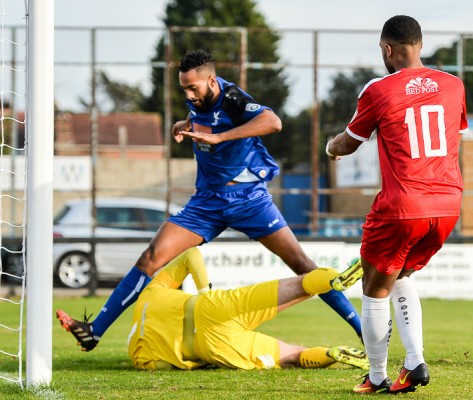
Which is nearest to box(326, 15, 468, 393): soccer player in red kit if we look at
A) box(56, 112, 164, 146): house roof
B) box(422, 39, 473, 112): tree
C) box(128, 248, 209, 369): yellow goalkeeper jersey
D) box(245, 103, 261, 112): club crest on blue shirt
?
box(128, 248, 209, 369): yellow goalkeeper jersey

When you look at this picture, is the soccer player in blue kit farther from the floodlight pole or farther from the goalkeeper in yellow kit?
the floodlight pole

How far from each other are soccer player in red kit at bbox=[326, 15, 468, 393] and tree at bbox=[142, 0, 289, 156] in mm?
8442

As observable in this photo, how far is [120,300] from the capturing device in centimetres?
721

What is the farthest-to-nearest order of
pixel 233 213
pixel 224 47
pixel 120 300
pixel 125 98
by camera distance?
pixel 125 98, pixel 224 47, pixel 233 213, pixel 120 300

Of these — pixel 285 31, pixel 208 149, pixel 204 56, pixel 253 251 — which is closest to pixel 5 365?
pixel 208 149

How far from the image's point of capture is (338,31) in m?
16.7

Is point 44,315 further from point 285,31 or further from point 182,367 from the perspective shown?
point 285,31

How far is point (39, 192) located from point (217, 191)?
2182mm

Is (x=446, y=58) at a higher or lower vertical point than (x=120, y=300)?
higher

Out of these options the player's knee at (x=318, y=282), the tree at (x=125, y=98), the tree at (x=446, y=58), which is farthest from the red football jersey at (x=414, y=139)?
the tree at (x=125, y=98)

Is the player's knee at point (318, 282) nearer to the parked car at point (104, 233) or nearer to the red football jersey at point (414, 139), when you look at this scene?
the red football jersey at point (414, 139)

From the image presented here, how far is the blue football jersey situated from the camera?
7.49 meters

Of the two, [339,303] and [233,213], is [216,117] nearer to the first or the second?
[233,213]

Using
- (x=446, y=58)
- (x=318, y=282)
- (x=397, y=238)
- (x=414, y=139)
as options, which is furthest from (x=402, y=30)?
(x=446, y=58)
